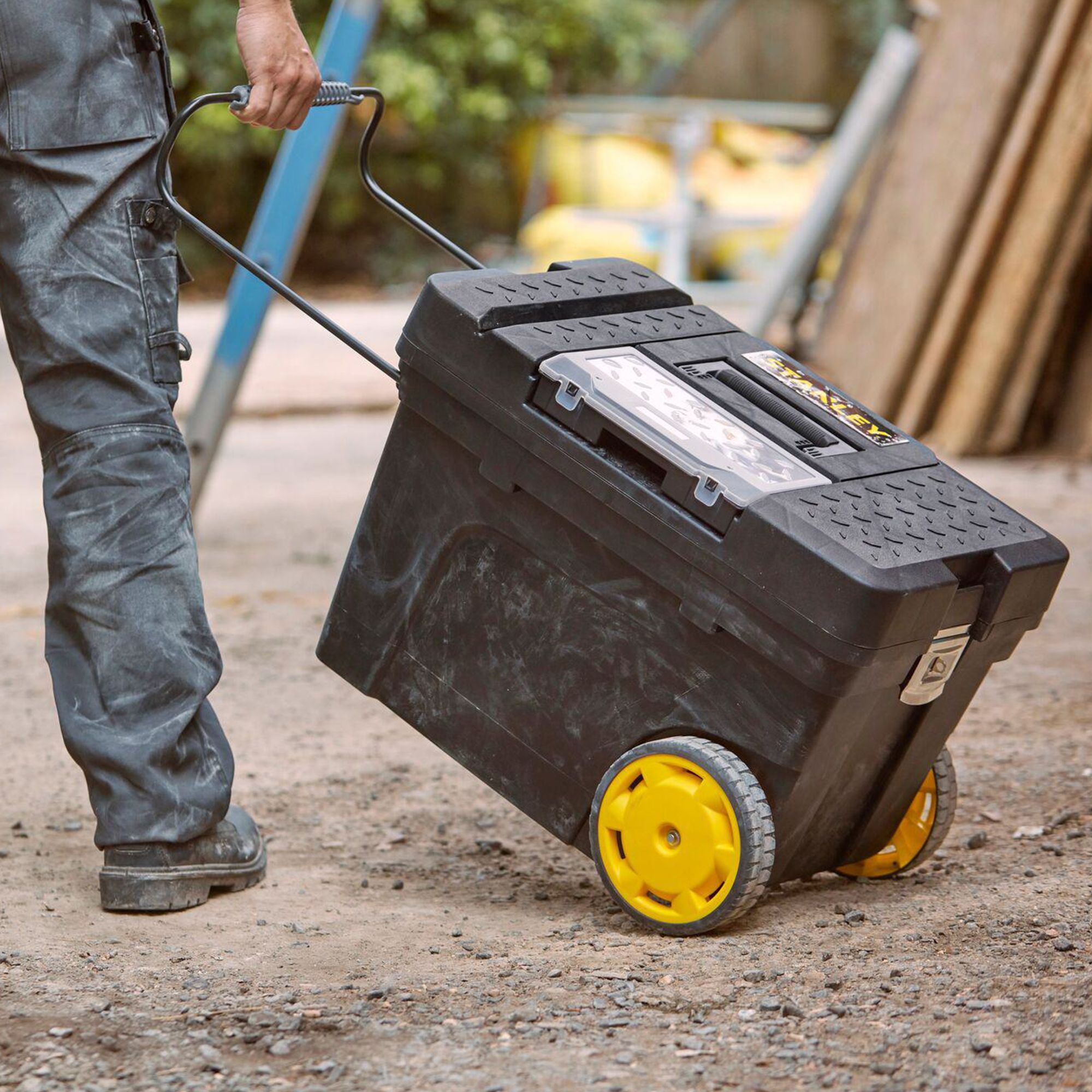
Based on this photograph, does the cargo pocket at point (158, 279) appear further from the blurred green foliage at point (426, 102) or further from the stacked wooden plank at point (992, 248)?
the blurred green foliage at point (426, 102)

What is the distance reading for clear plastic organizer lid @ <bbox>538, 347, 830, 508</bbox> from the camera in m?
1.66

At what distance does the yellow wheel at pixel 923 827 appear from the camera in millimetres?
1968

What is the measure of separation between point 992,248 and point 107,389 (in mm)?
3598

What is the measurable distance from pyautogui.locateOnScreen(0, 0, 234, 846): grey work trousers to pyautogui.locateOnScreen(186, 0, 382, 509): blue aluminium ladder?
1677mm

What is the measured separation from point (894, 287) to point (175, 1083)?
436 centimetres

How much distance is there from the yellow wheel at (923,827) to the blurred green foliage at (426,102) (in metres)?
9.28

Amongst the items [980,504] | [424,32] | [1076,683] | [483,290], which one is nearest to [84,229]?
[483,290]

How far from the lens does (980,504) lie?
1.82 m

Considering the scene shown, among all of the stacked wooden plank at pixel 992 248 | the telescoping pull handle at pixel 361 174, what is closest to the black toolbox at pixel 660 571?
the telescoping pull handle at pixel 361 174

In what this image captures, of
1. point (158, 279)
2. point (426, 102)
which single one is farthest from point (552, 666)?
point (426, 102)

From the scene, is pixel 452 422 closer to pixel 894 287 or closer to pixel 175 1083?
pixel 175 1083

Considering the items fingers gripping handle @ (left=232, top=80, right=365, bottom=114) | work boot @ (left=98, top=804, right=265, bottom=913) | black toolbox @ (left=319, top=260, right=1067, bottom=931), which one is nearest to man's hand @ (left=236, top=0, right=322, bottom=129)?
fingers gripping handle @ (left=232, top=80, right=365, bottom=114)

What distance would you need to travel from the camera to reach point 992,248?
482 centimetres

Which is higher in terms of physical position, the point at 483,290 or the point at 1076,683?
the point at 483,290
